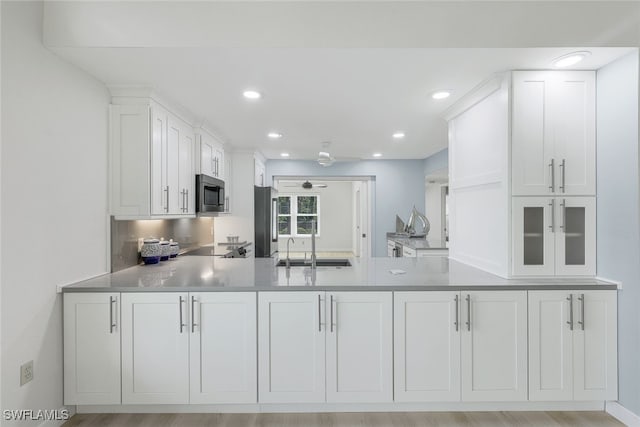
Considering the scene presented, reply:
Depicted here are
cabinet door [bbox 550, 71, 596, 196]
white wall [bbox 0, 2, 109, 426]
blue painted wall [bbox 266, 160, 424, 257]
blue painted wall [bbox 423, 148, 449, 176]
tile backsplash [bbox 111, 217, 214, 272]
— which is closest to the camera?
white wall [bbox 0, 2, 109, 426]

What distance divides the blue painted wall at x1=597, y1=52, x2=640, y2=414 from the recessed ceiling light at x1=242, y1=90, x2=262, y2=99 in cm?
240

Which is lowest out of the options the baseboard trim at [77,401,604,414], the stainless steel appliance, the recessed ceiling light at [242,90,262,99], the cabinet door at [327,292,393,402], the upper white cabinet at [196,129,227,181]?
the baseboard trim at [77,401,604,414]

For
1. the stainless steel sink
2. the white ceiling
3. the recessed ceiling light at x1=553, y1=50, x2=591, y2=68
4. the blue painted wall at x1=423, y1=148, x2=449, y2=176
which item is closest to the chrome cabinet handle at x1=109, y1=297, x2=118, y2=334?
Result: the stainless steel sink

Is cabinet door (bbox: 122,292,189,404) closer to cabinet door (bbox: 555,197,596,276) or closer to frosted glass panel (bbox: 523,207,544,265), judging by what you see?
frosted glass panel (bbox: 523,207,544,265)

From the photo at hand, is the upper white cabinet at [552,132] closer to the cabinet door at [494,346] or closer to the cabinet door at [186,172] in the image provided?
the cabinet door at [494,346]

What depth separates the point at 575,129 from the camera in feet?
7.33

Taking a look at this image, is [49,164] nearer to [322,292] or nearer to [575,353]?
[322,292]

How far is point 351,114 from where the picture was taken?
3.19m

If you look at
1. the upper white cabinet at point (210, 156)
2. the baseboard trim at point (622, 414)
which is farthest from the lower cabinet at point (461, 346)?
the upper white cabinet at point (210, 156)

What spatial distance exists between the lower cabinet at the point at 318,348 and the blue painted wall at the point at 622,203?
145 centimetres

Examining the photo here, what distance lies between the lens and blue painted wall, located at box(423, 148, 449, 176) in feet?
16.3

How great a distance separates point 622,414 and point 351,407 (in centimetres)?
168

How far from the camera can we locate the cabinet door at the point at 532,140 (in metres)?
2.23

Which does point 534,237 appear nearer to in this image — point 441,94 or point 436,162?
point 441,94
